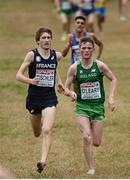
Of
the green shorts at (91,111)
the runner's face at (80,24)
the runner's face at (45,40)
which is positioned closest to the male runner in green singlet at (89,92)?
the green shorts at (91,111)

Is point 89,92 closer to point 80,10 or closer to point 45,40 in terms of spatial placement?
point 45,40

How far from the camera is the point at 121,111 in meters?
14.8

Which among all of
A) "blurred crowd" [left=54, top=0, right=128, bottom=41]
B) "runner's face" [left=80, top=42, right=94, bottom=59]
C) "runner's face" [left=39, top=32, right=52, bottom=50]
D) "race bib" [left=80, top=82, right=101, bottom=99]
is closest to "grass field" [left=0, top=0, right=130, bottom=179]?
"blurred crowd" [left=54, top=0, right=128, bottom=41]

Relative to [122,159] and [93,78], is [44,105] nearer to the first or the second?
[93,78]

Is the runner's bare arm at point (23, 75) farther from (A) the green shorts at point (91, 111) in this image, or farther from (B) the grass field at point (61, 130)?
(B) the grass field at point (61, 130)

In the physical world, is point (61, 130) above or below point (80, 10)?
below

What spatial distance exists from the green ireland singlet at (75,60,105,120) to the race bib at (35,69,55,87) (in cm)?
41

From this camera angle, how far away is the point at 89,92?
9711mm

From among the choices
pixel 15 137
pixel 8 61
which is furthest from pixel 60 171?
pixel 8 61

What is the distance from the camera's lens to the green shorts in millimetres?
9711

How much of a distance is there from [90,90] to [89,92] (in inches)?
1.3

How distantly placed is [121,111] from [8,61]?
7.09 m

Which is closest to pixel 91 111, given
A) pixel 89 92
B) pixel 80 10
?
pixel 89 92

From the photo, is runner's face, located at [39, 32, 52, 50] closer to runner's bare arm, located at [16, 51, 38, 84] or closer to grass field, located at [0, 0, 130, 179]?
runner's bare arm, located at [16, 51, 38, 84]
